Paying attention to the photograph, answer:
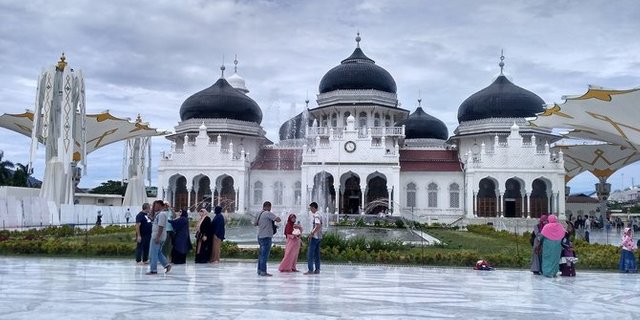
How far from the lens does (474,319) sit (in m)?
7.19

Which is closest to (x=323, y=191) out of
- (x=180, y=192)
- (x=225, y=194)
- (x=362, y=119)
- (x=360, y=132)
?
(x=360, y=132)

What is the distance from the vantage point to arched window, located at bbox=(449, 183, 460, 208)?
136ft

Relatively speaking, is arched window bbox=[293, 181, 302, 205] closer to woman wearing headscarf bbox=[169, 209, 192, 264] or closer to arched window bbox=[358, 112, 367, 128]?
arched window bbox=[358, 112, 367, 128]

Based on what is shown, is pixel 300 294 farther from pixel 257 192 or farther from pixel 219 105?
pixel 219 105

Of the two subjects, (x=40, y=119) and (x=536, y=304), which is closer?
(x=536, y=304)

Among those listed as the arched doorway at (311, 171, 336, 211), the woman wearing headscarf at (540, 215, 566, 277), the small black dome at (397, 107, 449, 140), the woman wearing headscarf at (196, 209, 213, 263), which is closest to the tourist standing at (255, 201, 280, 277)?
the woman wearing headscarf at (196, 209, 213, 263)

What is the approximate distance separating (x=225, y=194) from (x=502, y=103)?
21530mm

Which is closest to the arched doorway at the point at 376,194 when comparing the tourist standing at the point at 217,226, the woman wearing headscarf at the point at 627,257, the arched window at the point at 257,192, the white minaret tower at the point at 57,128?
the arched window at the point at 257,192

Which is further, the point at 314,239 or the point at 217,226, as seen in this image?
the point at 217,226

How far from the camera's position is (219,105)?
4697 cm

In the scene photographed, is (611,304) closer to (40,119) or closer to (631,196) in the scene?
(40,119)

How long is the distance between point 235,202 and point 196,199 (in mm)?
3512

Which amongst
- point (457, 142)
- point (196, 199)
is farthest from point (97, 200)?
point (457, 142)

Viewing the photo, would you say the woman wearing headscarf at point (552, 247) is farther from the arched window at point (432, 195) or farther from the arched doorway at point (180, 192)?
the arched doorway at point (180, 192)
